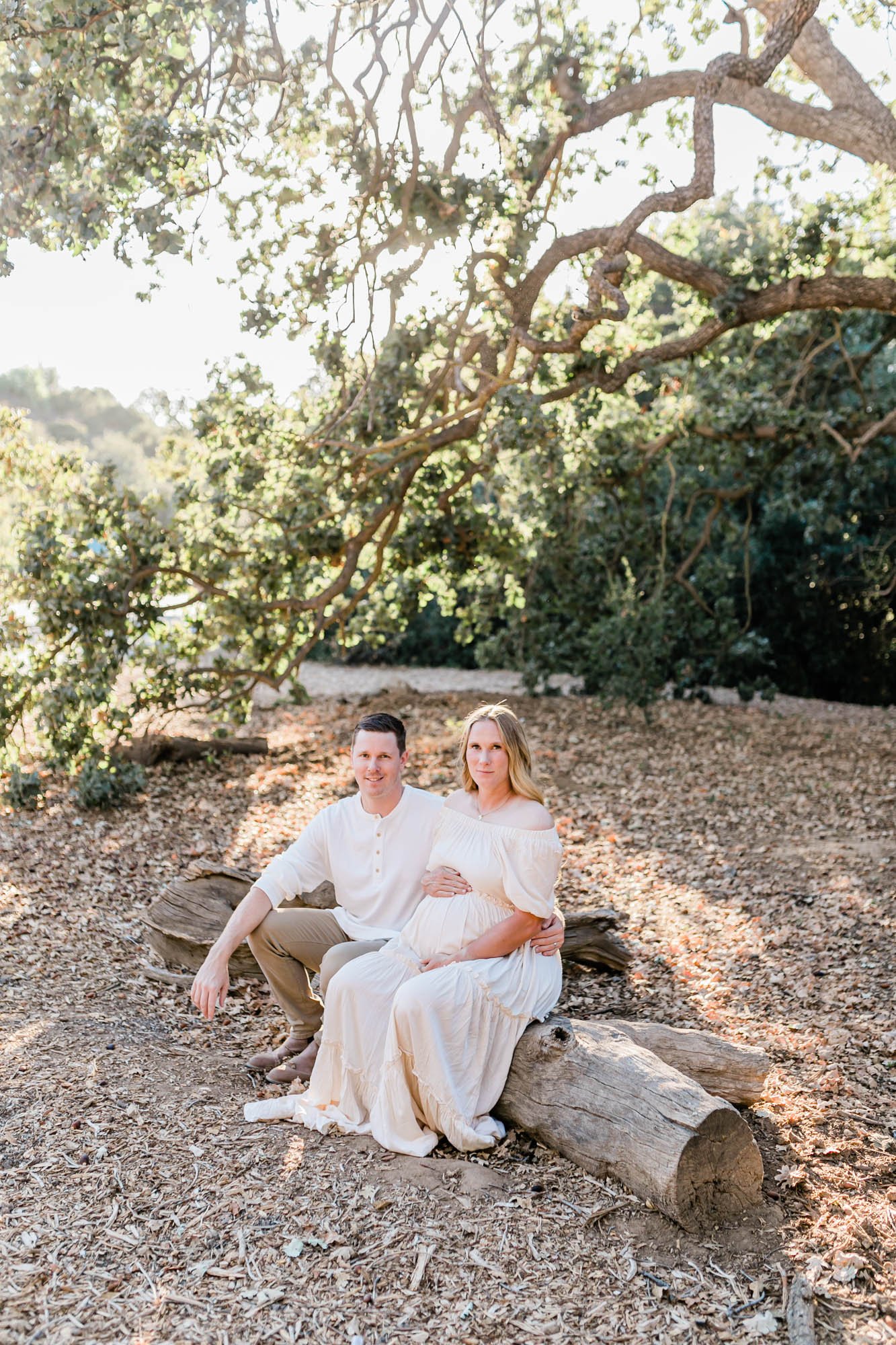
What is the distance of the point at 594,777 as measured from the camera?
26.6 ft

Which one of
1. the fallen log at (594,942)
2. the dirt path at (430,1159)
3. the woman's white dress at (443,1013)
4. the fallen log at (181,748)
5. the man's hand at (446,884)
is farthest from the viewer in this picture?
the fallen log at (181,748)

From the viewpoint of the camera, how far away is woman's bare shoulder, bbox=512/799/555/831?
3.57 metres

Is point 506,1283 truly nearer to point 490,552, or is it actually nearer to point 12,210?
point 12,210

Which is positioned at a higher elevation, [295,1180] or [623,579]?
[623,579]

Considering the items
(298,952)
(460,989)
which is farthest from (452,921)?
(298,952)

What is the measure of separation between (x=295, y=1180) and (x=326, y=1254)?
351 millimetres

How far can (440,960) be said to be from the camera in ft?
11.8

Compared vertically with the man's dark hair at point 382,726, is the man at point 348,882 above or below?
below

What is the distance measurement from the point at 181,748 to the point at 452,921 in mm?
5328

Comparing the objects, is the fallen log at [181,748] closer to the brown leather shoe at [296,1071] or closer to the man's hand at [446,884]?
the brown leather shoe at [296,1071]

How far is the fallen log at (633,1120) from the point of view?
300cm

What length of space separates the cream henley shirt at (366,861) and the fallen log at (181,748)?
4393 mm

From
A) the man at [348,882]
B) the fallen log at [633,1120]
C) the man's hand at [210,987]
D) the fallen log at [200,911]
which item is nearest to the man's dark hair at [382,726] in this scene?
the man at [348,882]

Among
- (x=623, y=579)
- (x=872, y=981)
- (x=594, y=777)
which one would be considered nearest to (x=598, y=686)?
(x=623, y=579)
